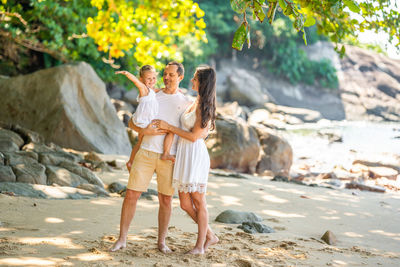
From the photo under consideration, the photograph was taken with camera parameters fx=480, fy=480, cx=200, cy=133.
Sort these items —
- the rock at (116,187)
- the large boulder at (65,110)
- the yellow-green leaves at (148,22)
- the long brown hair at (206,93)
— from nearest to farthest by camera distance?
the long brown hair at (206,93) < the rock at (116,187) < the yellow-green leaves at (148,22) < the large boulder at (65,110)

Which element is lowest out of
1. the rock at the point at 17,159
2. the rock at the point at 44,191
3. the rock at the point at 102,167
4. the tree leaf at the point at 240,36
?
the rock at the point at 44,191

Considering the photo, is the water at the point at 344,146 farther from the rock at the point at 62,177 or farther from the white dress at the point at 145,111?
the white dress at the point at 145,111

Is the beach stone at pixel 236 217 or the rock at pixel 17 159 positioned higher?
the rock at pixel 17 159

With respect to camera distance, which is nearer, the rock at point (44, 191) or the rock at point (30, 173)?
the rock at point (44, 191)

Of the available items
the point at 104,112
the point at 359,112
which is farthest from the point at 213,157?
the point at 359,112

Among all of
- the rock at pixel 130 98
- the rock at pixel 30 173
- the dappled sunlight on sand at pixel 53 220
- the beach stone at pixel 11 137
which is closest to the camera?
the dappled sunlight on sand at pixel 53 220

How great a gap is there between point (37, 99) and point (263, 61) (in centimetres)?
2856

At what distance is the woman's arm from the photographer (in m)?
3.67

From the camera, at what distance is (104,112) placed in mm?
10492

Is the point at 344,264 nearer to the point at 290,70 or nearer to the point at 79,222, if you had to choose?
the point at 79,222

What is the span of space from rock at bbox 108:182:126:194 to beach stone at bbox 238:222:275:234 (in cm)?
200

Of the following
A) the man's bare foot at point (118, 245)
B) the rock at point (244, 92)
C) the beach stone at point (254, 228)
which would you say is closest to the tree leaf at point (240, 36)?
the man's bare foot at point (118, 245)

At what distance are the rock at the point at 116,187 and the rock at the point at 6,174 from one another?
125 centimetres

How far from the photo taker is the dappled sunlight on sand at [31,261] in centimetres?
302
